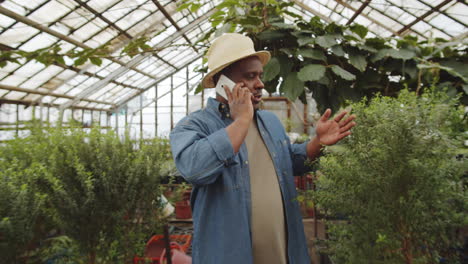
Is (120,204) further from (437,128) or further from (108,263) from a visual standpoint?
Answer: (437,128)

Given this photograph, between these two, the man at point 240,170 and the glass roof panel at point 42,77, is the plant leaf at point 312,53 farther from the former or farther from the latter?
the glass roof panel at point 42,77

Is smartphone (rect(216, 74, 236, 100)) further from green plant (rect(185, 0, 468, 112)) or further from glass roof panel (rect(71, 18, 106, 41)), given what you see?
glass roof panel (rect(71, 18, 106, 41))

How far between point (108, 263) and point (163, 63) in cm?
964

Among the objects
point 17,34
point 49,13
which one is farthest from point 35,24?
point 17,34

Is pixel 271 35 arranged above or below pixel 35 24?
below

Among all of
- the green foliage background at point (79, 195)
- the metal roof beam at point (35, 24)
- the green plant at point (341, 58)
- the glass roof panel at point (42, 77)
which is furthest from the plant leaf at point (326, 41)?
the glass roof panel at point (42, 77)

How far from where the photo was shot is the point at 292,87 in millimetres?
1438

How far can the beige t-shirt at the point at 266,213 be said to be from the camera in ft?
3.56

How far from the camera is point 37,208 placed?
96 cm

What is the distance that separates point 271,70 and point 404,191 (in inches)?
38.6

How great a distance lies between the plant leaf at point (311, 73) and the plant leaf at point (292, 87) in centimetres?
8

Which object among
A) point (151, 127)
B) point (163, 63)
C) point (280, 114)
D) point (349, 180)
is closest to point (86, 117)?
point (151, 127)

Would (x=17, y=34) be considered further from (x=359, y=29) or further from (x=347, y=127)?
(x=347, y=127)

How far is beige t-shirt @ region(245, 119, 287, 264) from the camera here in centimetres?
108
